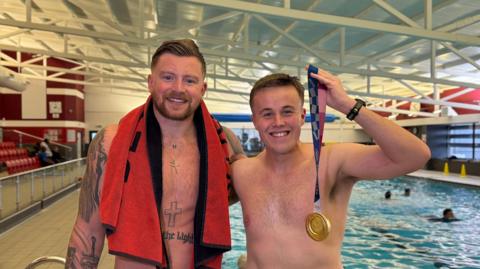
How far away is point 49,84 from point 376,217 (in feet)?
61.8

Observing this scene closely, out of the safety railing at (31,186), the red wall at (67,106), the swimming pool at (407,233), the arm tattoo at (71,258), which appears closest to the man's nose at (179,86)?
the arm tattoo at (71,258)

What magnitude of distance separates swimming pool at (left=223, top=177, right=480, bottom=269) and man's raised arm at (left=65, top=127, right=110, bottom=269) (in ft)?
14.3

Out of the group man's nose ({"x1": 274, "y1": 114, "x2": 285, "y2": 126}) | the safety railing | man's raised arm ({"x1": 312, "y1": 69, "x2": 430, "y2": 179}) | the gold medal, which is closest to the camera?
man's raised arm ({"x1": 312, "y1": 69, "x2": 430, "y2": 179})

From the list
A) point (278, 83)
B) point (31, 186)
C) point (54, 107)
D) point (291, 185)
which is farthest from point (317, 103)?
point (54, 107)

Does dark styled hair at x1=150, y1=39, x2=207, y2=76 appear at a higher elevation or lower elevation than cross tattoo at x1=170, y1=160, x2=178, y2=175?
higher

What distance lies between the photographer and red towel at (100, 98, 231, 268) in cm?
181

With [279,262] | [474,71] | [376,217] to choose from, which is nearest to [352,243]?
[376,217]

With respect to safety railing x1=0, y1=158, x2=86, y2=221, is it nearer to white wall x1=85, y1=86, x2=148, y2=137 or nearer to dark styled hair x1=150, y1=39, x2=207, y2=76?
dark styled hair x1=150, y1=39, x2=207, y2=76

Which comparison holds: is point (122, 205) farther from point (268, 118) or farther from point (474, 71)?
point (474, 71)

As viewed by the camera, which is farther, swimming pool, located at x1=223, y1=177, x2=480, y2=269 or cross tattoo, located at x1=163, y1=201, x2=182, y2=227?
swimming pool, located at x1=223, y1=177, x2=480, y2=269

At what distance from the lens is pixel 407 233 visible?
8.41 metres

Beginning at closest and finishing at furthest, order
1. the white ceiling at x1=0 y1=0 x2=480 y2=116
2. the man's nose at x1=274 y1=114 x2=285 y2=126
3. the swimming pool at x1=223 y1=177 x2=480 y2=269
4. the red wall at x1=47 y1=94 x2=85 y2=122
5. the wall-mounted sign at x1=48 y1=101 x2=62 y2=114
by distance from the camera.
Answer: the man's nose at x1=274 y1=114 x2=285 y2=126
the white ceiling at x1=0 y1=0 x2=480 y2=116
the swimming pool at x1=223 y1=177 x2=480 y2=269
the wall-mounted sign at x1=48 y1=101 x2=62 y2=114
the red wall at x1=47 y1=94 x2=85 y2=122

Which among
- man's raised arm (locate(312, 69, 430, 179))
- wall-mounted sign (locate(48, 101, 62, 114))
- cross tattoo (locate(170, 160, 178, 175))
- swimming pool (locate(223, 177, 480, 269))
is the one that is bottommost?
swimming pool (locate(223, 177, 480, 269))

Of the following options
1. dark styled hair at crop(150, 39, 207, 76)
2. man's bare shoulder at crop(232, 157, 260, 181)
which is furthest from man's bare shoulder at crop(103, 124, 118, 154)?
man's bare shoulder at crop(232, 157, 260, 181)
